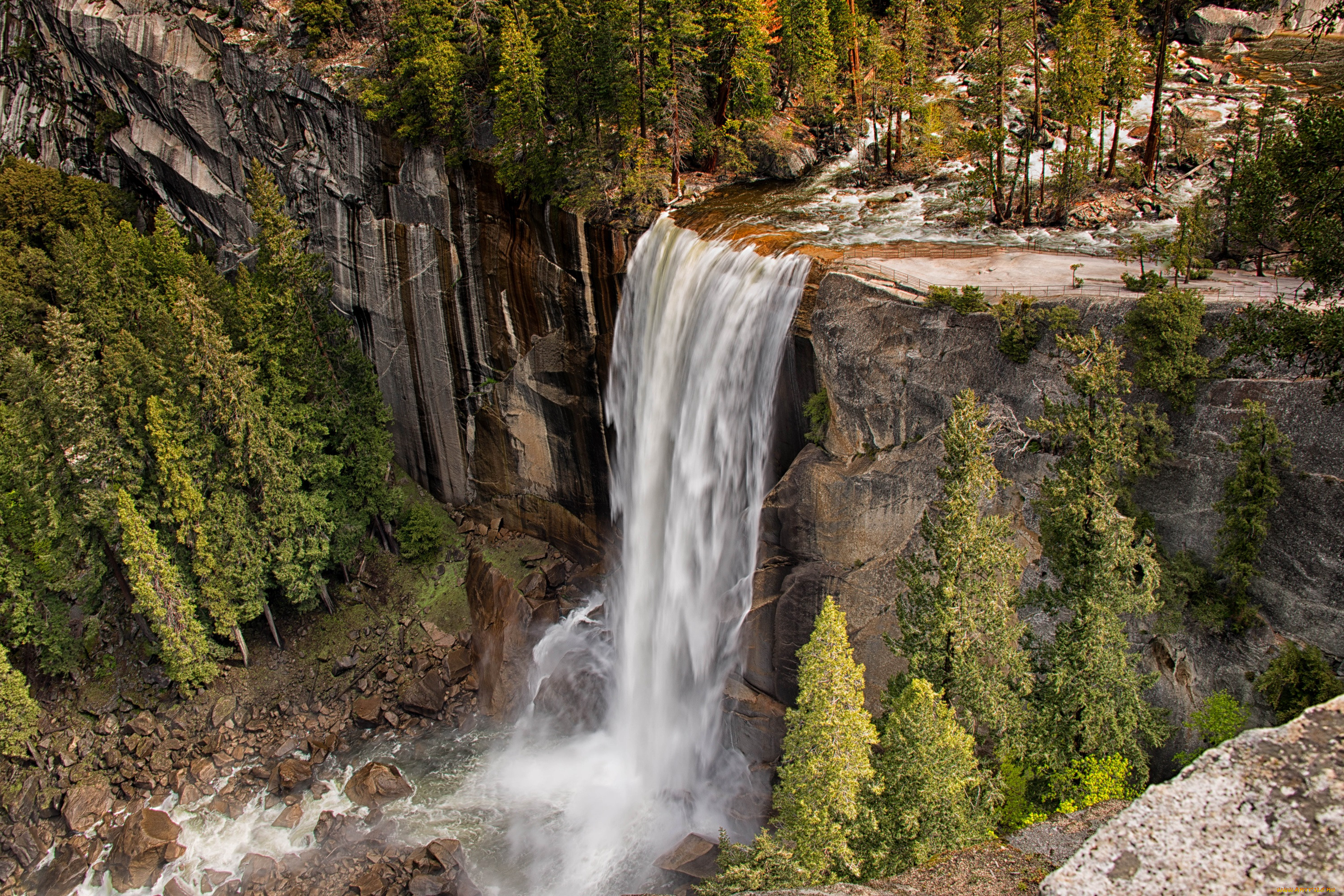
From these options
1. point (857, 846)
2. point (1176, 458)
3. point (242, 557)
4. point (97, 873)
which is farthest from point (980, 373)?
point (97, 873)

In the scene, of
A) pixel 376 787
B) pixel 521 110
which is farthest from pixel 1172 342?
pixel 376 787

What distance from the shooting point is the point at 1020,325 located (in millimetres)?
20219

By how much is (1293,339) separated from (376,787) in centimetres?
3056

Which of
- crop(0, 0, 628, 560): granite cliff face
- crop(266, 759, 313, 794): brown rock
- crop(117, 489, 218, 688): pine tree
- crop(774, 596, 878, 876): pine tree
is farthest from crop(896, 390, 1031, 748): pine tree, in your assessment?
crop(117, 489, 218, 688): pine tree

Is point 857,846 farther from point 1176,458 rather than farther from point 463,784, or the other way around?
point 463,784

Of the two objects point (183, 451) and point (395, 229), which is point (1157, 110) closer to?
point (395, 229)

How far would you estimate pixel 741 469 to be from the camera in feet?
88.7

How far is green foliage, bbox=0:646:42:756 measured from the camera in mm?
29031

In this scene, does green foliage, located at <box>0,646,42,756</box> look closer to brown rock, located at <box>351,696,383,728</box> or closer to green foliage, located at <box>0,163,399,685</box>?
green foliage, located at <box>0,163,399,685</box>

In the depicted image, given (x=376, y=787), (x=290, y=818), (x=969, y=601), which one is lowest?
(x=290, y=818)

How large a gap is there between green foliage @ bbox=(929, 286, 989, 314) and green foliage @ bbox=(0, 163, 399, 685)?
2509cm

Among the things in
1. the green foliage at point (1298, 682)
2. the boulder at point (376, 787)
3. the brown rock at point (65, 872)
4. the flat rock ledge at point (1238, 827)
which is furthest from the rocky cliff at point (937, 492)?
the brown rock at point (65, 872)

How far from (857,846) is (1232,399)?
1251 cm

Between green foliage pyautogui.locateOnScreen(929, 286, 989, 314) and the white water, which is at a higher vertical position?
green foliage pyautogui.locateOnScreen(929, 286, 989, 314)
